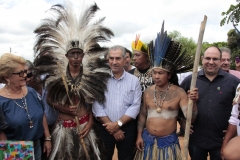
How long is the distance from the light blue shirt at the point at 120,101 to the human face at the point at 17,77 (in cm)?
105

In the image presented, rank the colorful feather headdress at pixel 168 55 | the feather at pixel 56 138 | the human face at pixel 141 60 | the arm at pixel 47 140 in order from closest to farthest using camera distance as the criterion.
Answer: the arm at pixel 47 140 < the feather at pixel 56 138 < the colorful feather headdress at pixel 168 55 < the human face at pixel 141 60

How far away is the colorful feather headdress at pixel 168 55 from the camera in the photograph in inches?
143

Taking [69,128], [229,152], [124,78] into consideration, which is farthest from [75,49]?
[229,152]

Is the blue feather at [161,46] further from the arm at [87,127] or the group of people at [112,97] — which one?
the arm at [87,127]

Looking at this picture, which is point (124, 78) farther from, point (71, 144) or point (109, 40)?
point (71, 144)

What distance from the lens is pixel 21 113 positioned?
301 centimetres

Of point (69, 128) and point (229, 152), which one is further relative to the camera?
point (69, 128)

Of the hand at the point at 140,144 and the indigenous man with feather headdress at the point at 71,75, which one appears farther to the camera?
the hand at the point at 140,144

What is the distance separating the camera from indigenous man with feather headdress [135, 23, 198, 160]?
355 centimetres

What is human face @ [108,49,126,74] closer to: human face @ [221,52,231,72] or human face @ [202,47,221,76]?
human face @ [202,47,221,76]

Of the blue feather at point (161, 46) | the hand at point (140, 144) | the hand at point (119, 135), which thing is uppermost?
the blue feather at point (161, 46)

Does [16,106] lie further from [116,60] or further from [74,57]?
[116,60]

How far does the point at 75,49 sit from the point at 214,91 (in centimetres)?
191

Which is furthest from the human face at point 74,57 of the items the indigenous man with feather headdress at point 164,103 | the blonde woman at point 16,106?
the indigenous man with feather headdress at point 164,103
